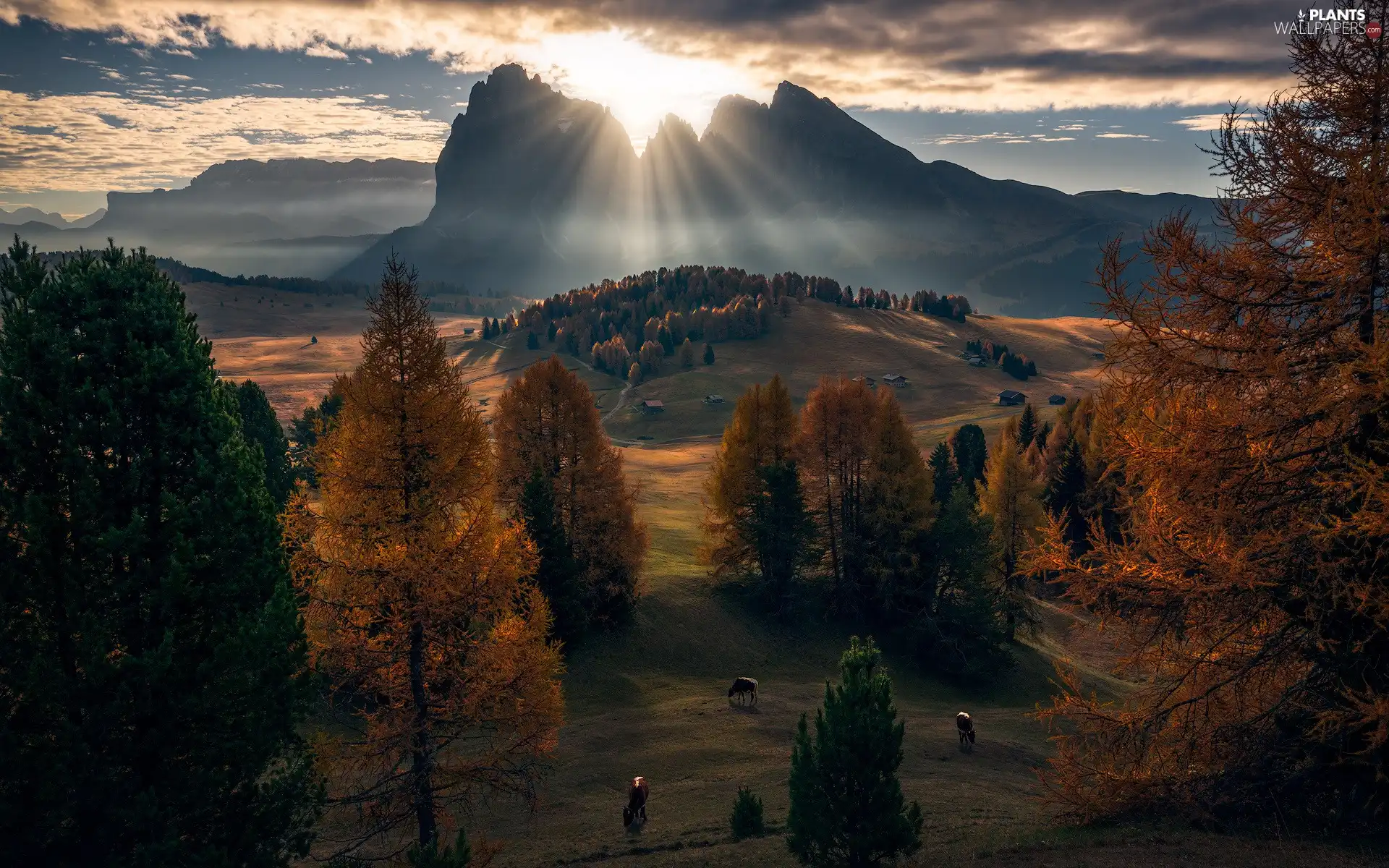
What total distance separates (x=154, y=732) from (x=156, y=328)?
21.5 ft

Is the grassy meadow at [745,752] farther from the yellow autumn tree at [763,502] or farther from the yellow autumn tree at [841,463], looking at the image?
the yellow autumn tree at [841,463]

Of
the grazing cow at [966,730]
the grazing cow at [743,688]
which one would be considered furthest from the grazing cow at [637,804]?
the grazing cow at [966,730]

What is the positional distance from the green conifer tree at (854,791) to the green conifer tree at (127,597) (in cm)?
1079

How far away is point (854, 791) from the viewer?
17.8 metres

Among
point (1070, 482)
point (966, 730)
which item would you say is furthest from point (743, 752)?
point (1070, 482)

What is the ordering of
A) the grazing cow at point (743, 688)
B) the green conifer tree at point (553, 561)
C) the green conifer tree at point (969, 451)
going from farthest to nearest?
the green conifer tree at point (969, 451), the green conifer tree at point (553, 561), the grazing cow at point (743, 688)

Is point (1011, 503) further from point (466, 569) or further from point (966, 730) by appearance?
point (466, 569)

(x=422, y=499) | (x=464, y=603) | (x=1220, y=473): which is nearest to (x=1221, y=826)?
(x=1220, y=473)

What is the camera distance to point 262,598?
43.9 ft

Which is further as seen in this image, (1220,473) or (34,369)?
(1220,473)

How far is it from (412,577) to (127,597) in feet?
17.4

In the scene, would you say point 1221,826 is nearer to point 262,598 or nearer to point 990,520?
point 262,598

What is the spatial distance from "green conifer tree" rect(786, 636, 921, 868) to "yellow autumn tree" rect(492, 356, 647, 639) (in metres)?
27.6

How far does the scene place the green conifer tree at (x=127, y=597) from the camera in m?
11.5
